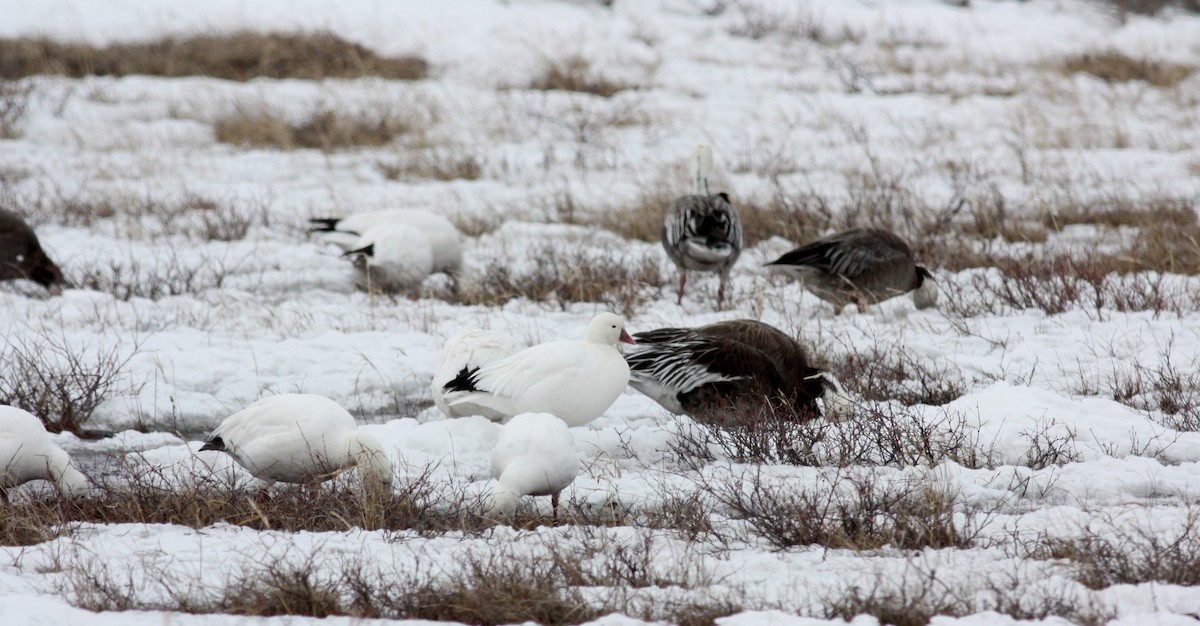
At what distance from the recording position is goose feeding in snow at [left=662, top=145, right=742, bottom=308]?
304 inches

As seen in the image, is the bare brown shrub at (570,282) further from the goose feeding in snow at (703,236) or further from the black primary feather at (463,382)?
the black primary feather at (463,382)

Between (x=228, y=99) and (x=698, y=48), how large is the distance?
25.6ft

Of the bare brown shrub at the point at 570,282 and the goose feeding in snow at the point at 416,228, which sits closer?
the bare brown shrub at the point at 570,282

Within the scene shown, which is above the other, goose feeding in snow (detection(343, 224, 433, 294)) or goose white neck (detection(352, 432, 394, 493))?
goose white neck (detection(352, 432, 394, 493))

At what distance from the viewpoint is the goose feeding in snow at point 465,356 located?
5453mm

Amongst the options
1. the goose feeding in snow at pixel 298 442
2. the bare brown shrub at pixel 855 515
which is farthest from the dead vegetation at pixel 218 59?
the bare brown shrub at pixel 855 515

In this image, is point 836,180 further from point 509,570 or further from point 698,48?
point 509,570

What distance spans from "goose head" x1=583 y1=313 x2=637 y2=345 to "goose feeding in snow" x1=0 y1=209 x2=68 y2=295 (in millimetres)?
5153

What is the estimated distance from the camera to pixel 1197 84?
15656mm

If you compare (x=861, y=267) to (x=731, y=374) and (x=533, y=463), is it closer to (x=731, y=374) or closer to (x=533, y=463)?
(x=731, y=374)

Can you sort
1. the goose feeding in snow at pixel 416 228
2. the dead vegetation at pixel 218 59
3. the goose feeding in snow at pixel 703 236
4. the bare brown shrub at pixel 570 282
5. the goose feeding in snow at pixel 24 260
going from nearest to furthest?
the goose feeding in snow at pixel 703 236
the bare brown shrub at pixel 570 282
the goose feeding in snow at pixel 24 260
the goose feeding in snow at pixel 416 228
the dead vegetation at pixel 218 59

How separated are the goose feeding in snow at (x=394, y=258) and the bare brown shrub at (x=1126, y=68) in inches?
482

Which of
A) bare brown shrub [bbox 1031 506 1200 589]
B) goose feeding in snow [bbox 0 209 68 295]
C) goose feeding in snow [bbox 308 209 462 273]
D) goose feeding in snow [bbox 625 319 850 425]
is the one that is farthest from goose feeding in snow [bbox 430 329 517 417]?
goose feeding in snow [bbox 0 209 68 295]

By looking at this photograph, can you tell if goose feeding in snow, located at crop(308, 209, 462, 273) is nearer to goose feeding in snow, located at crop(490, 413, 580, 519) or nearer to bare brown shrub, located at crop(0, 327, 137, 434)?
bare brown shrub, located at crop(0, 327, 137, 434)
